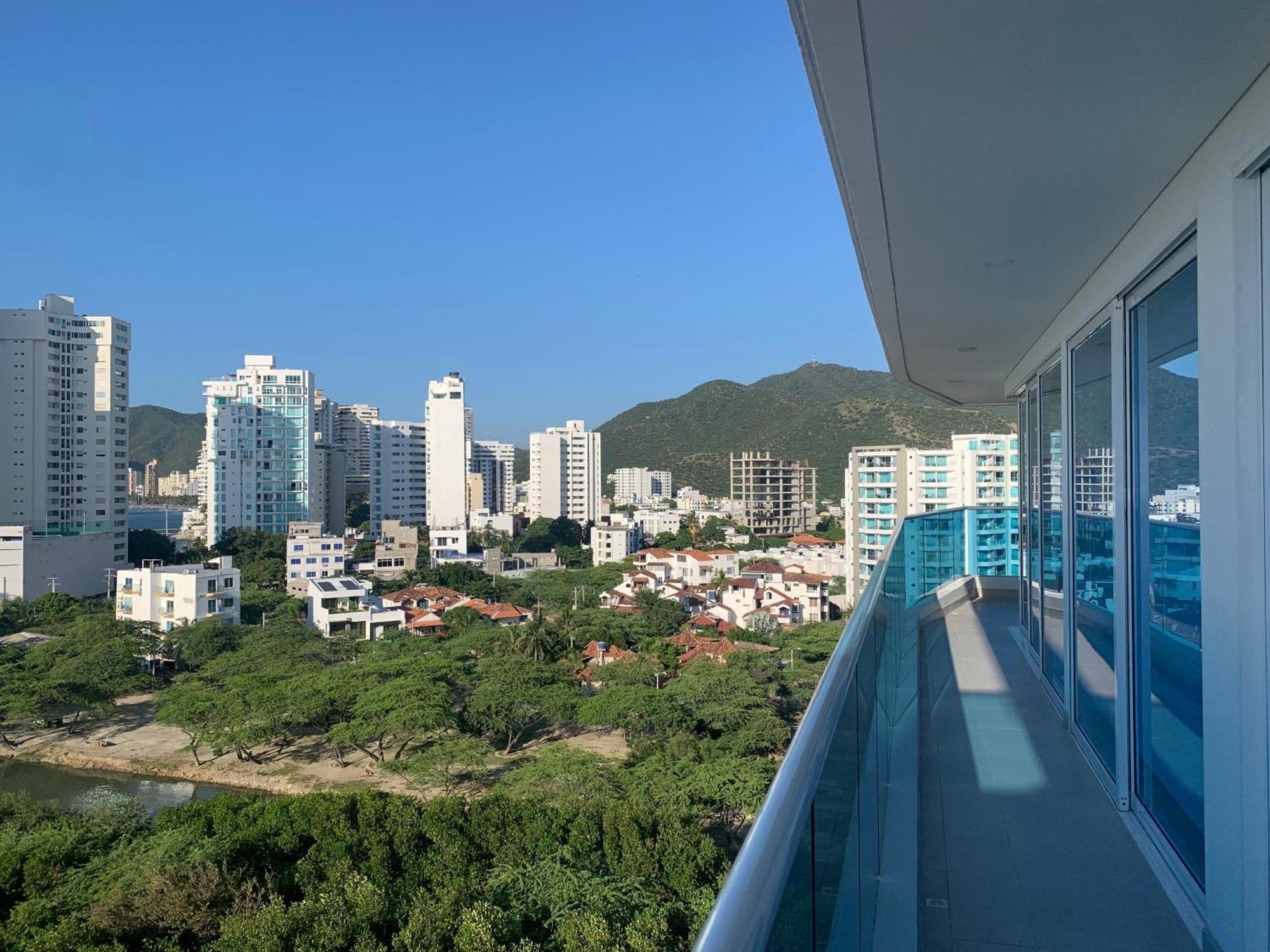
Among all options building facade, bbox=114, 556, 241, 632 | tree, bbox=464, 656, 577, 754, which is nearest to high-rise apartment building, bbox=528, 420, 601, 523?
building facade, bbox=114, 556, 241, 632

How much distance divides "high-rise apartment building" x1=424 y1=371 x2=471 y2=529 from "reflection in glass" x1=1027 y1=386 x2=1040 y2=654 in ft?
176

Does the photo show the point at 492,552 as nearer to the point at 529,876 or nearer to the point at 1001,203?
the point at 529,876

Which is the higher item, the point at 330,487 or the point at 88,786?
the point at 330,487

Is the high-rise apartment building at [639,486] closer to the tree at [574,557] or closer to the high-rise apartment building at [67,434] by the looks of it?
the tree at [574,557]

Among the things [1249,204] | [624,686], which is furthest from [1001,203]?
[624,686]

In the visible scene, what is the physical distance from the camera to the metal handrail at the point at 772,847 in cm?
52

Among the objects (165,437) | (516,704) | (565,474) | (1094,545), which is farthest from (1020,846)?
(165,437)

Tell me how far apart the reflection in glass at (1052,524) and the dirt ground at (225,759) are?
13.9 metres

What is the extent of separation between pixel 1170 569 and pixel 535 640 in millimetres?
21623

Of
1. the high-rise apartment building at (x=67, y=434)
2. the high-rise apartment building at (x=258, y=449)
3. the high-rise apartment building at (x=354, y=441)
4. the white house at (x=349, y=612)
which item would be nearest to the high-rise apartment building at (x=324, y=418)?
the high-rise apartment building at (x=354, y=441)

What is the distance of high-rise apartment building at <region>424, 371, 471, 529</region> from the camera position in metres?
58.2

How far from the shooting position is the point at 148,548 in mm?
42031

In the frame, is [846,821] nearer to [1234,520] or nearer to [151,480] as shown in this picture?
[1234,520]

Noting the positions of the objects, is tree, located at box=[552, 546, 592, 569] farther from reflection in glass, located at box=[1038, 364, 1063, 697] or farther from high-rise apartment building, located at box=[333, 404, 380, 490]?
reflection in glass, located at box=[1038, 364, 1063, 697]
